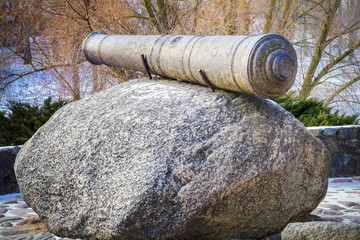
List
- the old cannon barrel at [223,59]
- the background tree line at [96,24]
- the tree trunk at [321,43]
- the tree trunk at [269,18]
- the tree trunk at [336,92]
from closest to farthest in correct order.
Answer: the old cannon barrel at [223,59]
the background tree line at [96,24]
the tree trunk at [269,18]
the tree trunk at [336,92]
the tree trunk at [321,43]

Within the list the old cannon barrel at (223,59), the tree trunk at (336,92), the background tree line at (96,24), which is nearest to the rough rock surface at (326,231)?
the old cannon barrel at (223,59)

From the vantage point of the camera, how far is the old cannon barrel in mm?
3406

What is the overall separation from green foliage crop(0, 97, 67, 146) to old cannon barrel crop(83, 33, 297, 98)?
3701 millimetres

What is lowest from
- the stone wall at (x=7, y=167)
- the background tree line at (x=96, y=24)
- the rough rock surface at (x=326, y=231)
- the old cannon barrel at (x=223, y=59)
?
the rough rock surface at (x=326, y=231)

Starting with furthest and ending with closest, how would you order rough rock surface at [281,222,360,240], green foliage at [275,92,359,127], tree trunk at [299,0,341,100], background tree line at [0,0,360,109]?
tree trunk at [299,0,341,100]
background tree line at [0,0,360,109]
green foliage at [275,92,359,127]
rough rock surface at [281,222,360,240]

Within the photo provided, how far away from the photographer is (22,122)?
8.30 meters

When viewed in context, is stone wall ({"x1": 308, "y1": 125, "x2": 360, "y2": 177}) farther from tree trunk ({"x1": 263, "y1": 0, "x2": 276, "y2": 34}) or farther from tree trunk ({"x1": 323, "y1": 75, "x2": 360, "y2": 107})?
tree trunk ({"x1": 323, "y1": 75, "x2": 360, "y2": 107})

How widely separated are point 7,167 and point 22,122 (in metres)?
2.34

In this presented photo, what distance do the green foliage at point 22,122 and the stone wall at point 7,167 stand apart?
1769 mm

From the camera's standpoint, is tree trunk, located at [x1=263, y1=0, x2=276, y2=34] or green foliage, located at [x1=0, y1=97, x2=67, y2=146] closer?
green foliage, located at [x1=0, y1=97, x2=67, y2=146]

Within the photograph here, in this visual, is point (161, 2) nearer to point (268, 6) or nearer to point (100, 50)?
point (268, 6)

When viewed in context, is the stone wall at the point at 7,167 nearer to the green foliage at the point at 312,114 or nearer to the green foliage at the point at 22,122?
the green foliage at the point at 22,122

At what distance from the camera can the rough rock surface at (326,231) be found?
3.00 m

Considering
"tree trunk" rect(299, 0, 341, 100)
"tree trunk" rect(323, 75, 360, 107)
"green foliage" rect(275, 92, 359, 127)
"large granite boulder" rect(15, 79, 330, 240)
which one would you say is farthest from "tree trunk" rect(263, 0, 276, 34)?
"large granite boulder" rect(15, 79, 330, 240)
